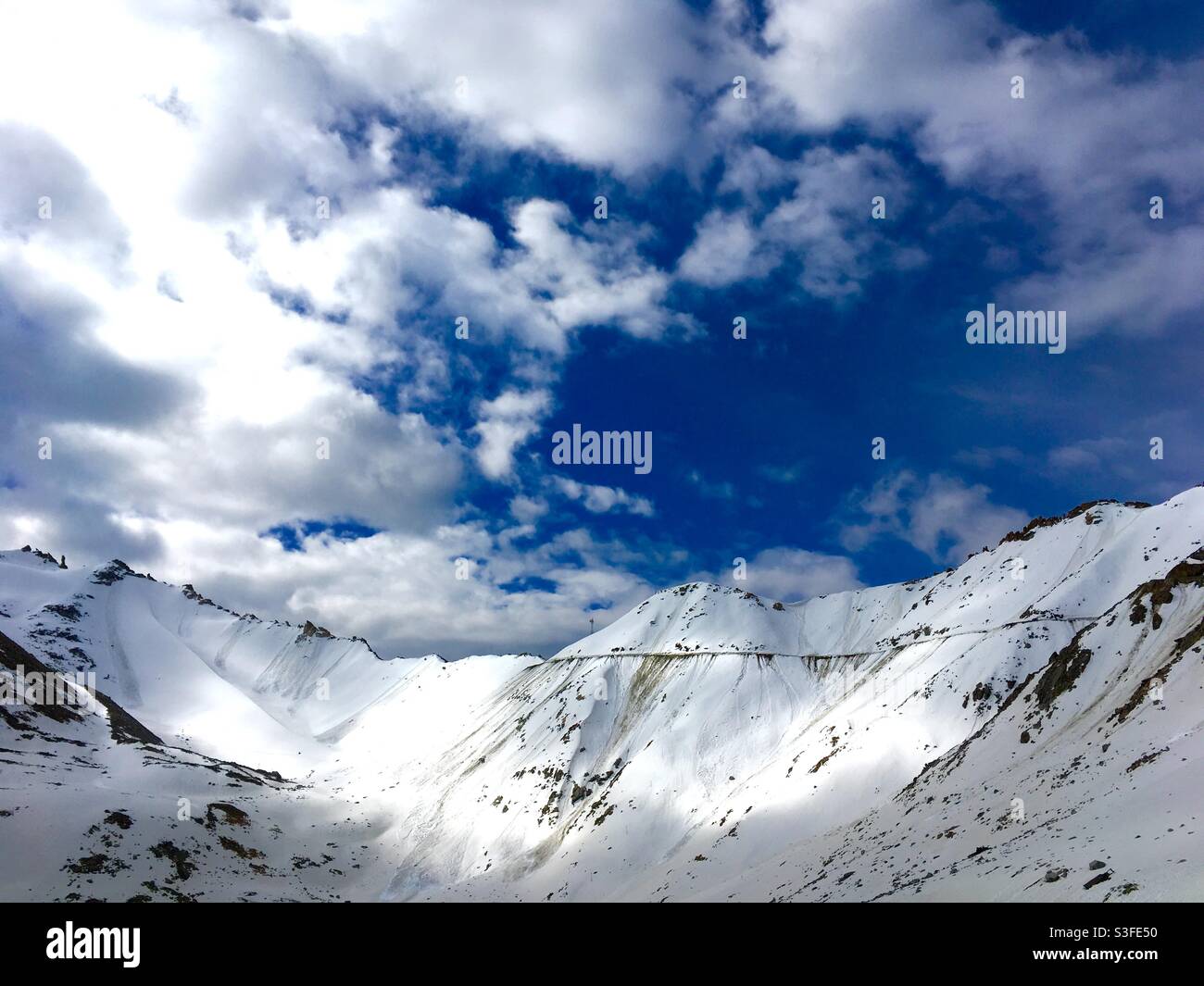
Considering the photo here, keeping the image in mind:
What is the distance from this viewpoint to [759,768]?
6775 cm

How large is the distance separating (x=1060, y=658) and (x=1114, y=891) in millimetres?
32596

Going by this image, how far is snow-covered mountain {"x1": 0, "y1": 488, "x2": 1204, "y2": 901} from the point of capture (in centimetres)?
2932

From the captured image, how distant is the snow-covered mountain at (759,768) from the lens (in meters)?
29.3

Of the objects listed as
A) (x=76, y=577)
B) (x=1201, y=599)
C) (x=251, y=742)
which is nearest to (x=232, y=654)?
(x=76, y=577)

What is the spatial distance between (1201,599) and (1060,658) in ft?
27.0

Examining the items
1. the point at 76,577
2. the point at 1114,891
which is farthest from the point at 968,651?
the point at 76,577

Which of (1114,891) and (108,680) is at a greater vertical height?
(108,680)

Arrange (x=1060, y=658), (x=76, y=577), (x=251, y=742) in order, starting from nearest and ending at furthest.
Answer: (x=1060, y=658), (x=251, y=742), (x=76, y=577)

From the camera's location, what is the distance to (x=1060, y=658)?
4512 cm
